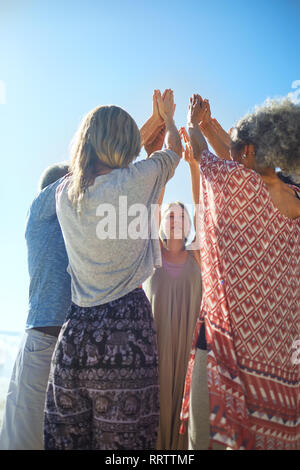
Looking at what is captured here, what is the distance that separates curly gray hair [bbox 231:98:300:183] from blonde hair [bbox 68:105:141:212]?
665mm

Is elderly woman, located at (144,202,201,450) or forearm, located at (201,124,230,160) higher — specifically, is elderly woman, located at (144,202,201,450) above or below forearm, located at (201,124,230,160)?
below

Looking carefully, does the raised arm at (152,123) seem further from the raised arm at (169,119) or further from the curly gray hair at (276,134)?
the curly gray hair at (276,134)

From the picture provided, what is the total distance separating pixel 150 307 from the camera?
6.66 feet

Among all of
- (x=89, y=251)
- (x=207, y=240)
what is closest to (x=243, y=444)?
(x=207, y=240)

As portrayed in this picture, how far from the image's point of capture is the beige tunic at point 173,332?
3203 millimetres

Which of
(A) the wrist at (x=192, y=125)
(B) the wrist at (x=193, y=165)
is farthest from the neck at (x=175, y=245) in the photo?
(A) the wrist at (x=192, y=125)

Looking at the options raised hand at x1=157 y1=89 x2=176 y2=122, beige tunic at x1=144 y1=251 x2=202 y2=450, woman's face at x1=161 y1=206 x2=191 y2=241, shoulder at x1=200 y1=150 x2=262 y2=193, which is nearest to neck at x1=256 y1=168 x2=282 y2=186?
shoulder at x1=200 y1=150 x2=262 y2=193

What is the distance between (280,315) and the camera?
2006 millimetres

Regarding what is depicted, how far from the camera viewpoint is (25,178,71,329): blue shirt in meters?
2.44

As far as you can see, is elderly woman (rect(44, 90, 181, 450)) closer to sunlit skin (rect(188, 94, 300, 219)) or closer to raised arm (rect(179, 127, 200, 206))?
sunlit skin (rect(188, 94, 300, 219))

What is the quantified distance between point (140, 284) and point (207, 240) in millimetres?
432

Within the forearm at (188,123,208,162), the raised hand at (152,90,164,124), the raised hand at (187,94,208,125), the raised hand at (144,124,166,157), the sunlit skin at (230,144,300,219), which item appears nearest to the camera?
the sunlit skin at (230,144,300,219)

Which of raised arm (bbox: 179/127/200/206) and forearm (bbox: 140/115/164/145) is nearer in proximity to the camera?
forearm (bbox: 140/115/164/145)

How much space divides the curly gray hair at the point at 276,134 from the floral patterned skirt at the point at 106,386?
1.12m
